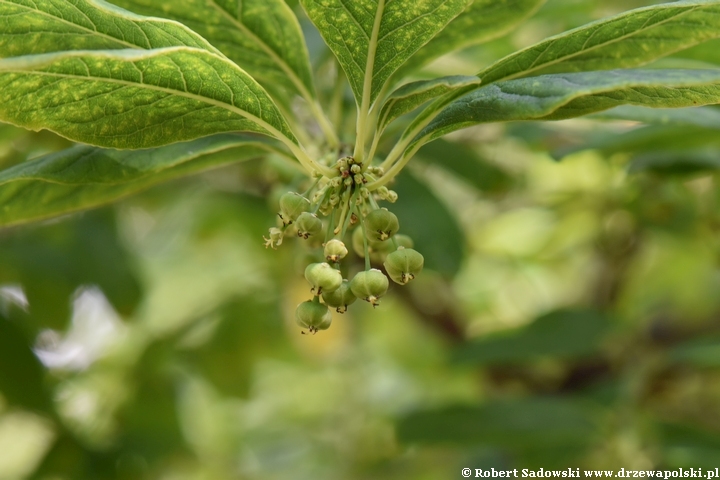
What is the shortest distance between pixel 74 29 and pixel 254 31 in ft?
1.27

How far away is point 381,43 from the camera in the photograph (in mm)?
962

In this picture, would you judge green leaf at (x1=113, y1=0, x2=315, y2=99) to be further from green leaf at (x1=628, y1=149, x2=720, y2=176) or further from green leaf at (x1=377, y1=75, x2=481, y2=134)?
green leaf at (x1=628, y1=149, x2=720, y2=176)

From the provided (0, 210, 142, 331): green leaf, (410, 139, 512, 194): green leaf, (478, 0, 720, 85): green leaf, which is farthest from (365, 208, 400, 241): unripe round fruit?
(0, 210, 142, 331): green leaf

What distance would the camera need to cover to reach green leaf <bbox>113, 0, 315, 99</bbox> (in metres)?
1.16

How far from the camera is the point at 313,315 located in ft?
3.33

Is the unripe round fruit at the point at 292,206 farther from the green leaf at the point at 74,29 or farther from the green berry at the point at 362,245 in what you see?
the green leaf at the point at 74,29

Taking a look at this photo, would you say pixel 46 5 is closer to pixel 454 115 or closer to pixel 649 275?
pixel 454 115

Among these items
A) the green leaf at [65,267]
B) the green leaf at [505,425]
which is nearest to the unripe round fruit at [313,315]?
the green leaf at [505,425]

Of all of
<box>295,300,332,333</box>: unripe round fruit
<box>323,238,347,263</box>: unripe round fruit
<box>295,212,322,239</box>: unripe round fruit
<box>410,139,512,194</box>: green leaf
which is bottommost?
<box>295,300,332,333</box>: unripe round fruit

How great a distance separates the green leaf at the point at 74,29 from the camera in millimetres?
840

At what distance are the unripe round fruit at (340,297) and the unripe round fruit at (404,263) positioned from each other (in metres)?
0.07

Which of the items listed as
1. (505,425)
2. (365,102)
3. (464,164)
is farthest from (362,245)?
(505,425)

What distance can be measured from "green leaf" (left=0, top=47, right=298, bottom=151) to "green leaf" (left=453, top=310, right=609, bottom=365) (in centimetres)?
133

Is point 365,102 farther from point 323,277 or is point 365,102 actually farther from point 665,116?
point 665,116
